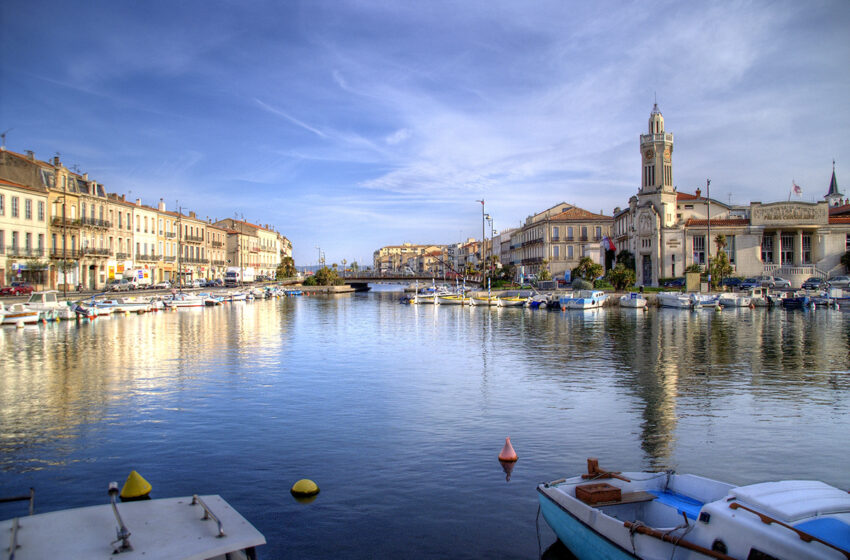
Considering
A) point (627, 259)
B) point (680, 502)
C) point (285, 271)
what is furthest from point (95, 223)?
point (680, 502)

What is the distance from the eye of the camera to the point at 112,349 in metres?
29.2

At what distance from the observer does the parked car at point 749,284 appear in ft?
215

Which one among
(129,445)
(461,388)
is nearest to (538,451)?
(461,388)

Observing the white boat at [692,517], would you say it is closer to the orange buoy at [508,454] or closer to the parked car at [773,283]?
the orange buoy at [508,454]

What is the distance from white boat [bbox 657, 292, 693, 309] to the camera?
185 feet

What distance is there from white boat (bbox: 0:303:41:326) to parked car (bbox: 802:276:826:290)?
7242 centimetres

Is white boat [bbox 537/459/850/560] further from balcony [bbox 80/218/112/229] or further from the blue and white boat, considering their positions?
balcony [bbox 80/218/112/229]

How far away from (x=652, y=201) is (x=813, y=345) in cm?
4471

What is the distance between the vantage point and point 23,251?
54875 mm

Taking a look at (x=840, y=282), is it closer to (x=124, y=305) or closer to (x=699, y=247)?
(x=699, y=247)

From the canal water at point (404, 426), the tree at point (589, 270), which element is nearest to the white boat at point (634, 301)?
the tree at point (589, 270)

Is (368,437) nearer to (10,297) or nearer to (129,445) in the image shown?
(129,445)

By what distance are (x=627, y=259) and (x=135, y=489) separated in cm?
7343

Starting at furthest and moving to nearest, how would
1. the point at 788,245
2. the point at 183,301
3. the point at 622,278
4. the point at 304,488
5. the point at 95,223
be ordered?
1. the point at 788,245
2. the point at 95,223
3. the point at 622,278
4. the point at 183,301
5. the point at 304,488
